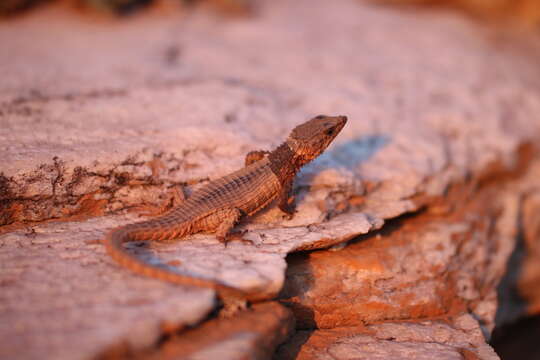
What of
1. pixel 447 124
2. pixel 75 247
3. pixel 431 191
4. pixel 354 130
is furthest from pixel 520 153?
pixel 75 247

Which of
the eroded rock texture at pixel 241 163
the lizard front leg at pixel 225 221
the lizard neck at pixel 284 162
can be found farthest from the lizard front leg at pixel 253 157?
the lizard front leg at pixel 225 221

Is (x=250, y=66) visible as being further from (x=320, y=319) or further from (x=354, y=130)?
(x=320, y=319)

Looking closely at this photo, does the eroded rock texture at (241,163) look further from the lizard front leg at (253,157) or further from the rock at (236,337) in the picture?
the lizard front leg at (253,157)

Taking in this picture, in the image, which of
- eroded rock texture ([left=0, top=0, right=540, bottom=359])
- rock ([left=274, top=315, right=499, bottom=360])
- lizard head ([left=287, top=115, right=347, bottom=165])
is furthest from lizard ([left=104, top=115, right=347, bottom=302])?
rock ([left=274, top=315, right=499, bottom=360])

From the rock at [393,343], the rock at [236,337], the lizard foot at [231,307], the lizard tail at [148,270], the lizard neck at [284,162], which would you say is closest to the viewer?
the rock at [236,337]

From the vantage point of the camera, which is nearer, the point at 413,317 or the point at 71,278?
the point at 71,278

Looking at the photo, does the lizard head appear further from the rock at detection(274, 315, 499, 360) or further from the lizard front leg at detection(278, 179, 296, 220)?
the rock at detection(274, 315, 499, 360)
